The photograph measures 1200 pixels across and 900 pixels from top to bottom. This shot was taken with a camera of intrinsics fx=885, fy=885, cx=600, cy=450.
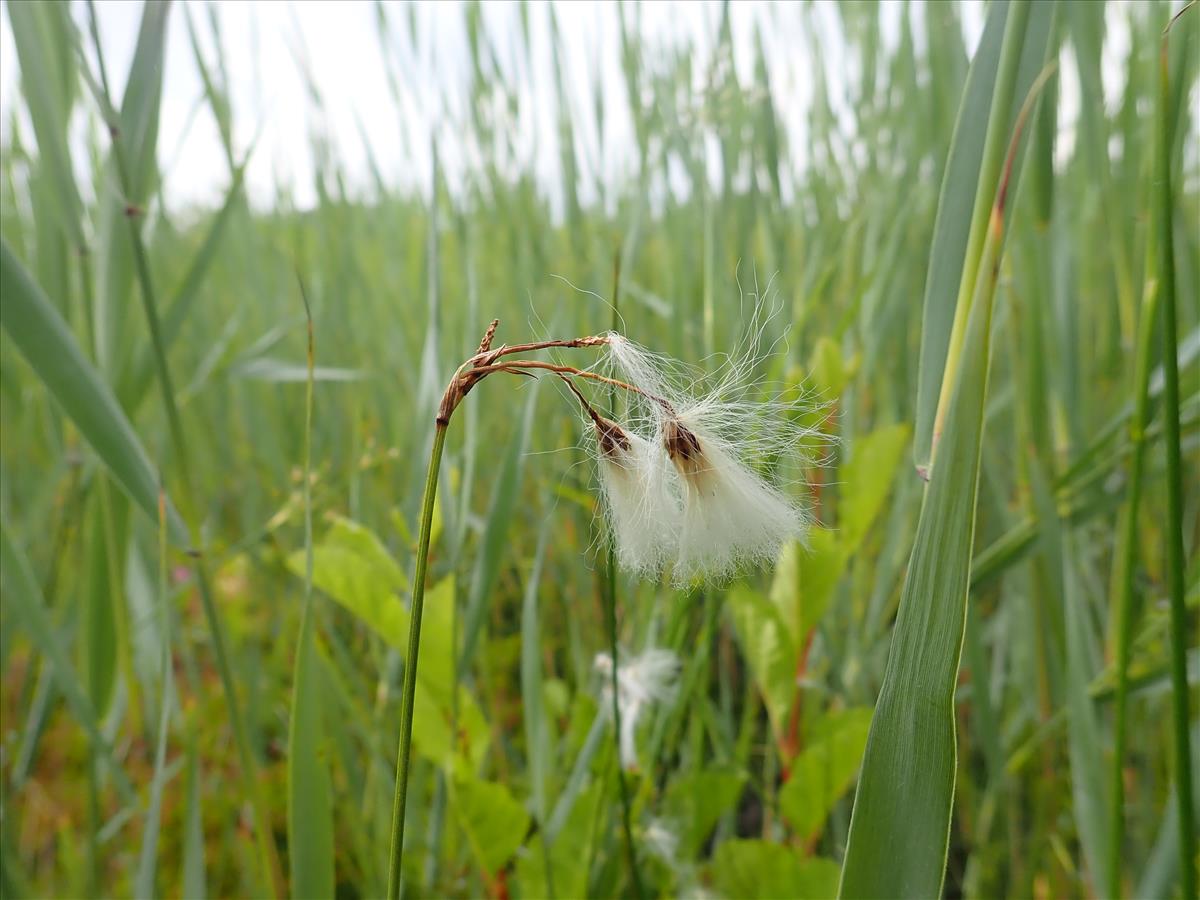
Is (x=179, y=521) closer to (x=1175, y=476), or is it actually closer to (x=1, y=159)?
(x=1175, y=476)

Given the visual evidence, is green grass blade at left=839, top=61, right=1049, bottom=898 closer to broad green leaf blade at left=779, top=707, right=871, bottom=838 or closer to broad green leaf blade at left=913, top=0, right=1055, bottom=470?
broad green leaf blade at left=913, top=0, right=1055, bottom=470

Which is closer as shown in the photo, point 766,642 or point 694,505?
point 694,505

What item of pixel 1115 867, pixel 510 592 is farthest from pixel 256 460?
pixel 1115 867

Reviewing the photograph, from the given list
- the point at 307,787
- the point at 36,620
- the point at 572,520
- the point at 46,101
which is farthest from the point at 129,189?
the point at 572,520

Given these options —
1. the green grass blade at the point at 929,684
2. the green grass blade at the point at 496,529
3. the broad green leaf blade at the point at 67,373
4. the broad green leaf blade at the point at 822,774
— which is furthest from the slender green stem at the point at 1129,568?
the broad green leaf blade at the point at 67,373

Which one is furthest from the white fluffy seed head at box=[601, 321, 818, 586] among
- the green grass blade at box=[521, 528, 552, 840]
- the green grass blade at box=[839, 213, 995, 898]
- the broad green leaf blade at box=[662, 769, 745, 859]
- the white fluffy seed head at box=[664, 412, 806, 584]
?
the broad green leaf blade at box=[662, 769, 745, 859]

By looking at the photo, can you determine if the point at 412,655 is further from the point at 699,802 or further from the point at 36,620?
the point at 699,802
